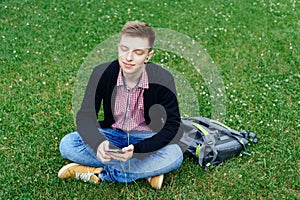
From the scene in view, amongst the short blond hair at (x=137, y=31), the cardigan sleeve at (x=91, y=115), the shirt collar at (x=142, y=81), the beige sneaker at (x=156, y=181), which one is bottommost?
the beige sneaker at (x=156, y=181)

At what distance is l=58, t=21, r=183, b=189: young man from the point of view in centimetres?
309

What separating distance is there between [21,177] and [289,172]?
211 cm

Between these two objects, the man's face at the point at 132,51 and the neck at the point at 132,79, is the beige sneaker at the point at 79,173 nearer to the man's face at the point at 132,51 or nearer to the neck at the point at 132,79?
the neck at the point at 132,79

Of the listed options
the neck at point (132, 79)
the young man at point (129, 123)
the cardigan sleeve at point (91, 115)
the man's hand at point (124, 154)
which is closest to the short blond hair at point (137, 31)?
the young man at point (129, 123)

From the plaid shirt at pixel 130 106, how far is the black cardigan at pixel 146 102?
36mm

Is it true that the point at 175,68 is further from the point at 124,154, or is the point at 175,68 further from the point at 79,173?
the point at 124,154

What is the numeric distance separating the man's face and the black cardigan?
26 centimetres

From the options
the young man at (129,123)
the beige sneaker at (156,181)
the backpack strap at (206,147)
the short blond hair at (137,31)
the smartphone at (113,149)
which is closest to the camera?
the short blond hair at (137,31)

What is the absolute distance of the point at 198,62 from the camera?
5410mm

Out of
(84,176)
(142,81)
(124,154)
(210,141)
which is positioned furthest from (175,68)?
(124,154)

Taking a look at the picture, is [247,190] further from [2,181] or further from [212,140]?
[2,181]

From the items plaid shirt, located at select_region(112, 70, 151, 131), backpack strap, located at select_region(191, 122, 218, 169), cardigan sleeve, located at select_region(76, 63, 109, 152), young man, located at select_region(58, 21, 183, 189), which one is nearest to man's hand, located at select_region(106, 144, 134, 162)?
young man, located at select_region(58, 21, 183, 189)

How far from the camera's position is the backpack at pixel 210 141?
3.70m

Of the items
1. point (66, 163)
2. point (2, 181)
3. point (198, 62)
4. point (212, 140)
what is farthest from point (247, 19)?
point (2, 181)
